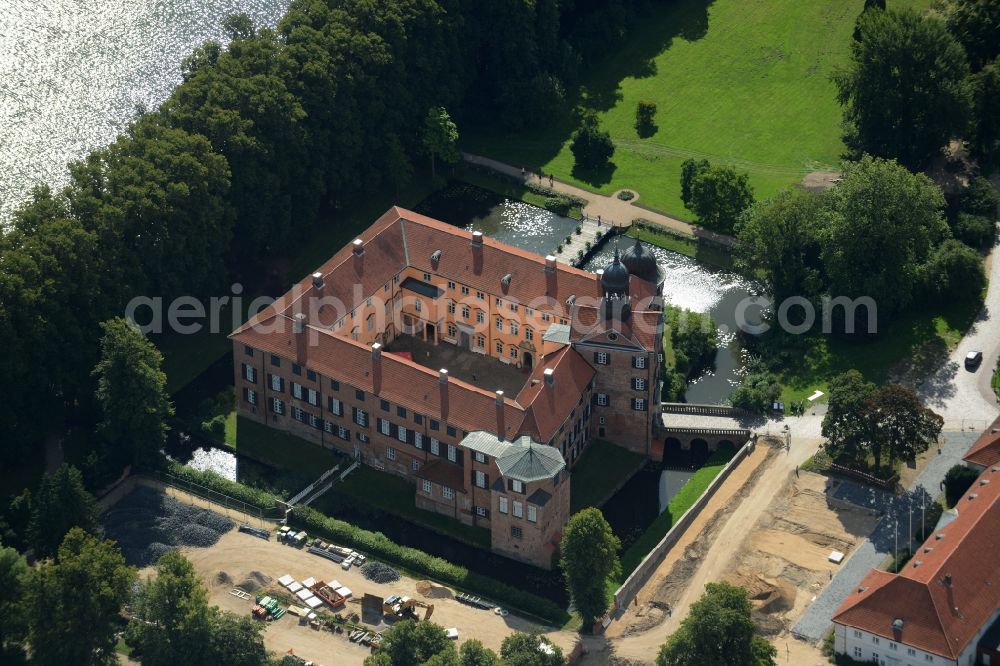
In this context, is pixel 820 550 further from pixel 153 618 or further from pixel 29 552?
pixel 29 552

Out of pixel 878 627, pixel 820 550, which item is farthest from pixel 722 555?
pixel 878 627

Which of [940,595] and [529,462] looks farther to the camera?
[529,462]

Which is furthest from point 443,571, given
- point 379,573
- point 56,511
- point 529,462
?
point 56,511

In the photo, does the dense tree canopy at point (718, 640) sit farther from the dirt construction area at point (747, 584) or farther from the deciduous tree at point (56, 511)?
the deciduous tree at point (56, 511)

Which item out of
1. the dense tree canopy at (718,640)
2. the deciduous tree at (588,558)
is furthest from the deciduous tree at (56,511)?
the dense tree canopy at (718,640)

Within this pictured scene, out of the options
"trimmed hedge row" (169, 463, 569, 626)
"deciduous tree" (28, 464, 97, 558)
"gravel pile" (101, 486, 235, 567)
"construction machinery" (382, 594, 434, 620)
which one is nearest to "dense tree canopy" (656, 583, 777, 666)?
"trimmed hedge row" (169, 463, 569, 626)

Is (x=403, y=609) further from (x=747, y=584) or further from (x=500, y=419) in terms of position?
(x=747, y=584)

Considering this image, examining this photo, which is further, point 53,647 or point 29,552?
point 29,552
